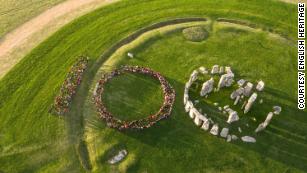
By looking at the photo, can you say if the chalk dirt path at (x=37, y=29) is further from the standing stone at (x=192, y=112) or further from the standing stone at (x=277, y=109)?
the standing stone at (x=277, y=109)

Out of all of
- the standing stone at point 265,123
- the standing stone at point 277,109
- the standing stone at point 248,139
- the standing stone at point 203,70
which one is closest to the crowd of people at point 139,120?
the standing stone at point 203,70

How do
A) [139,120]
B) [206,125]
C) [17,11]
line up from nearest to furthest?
[206,125] → [139,120] → [17,11]

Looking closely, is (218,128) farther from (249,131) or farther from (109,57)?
(109,57)

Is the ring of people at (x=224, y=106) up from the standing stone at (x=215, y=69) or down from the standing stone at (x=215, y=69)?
down

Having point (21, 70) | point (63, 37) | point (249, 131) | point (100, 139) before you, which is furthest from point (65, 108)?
point (249, 131)

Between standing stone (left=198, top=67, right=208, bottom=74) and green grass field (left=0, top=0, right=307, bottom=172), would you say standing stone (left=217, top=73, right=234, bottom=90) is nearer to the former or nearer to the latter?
green grass field (left=0, top=0, right=307, bottom=172)

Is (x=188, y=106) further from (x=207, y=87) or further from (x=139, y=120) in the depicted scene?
(x=139, y=120)

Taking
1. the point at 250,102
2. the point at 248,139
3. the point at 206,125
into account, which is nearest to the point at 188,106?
the point at 206,125
